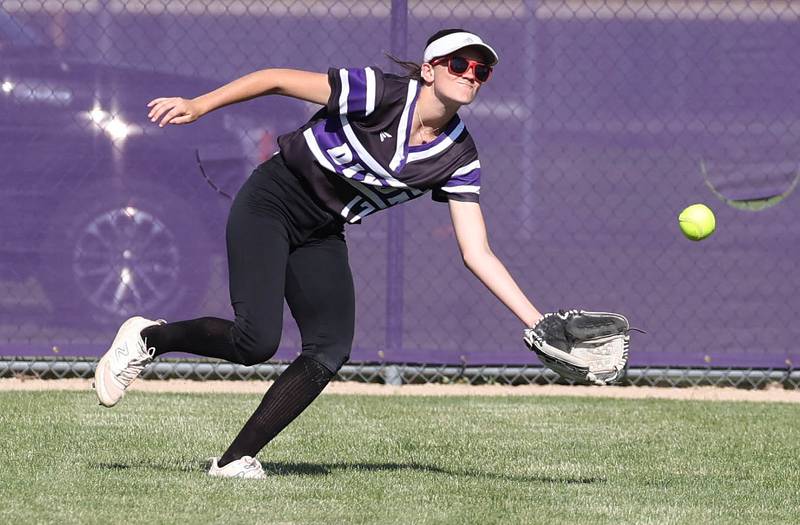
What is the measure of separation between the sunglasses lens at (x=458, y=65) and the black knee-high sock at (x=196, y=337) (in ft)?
3.99

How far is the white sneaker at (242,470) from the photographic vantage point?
5176 mm

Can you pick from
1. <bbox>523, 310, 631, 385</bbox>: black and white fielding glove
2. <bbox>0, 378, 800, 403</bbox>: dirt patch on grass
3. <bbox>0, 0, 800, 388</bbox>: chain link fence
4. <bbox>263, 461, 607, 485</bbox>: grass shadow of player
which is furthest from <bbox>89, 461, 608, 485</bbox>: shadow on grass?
<bbox>0, 0, 800, 388</bbox>: chain link fence

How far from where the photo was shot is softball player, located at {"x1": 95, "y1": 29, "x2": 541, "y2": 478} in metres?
5.08

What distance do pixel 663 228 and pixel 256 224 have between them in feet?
13.7

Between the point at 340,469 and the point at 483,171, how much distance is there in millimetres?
3470

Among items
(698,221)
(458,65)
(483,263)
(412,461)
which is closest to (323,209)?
(483,263)

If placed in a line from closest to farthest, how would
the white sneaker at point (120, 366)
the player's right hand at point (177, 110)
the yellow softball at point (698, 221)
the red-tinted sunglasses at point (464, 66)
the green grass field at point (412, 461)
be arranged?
the green grass field at point (412, 461), the player's right hand at point (177, 110), the red-tinted sunglasses at point (464, 66), the white sneaker at point (120, 366), the yellow softball at point (698, 221)

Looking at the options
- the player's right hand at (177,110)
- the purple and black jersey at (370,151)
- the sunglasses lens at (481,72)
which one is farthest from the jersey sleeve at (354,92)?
the player's right hand at (177,110)

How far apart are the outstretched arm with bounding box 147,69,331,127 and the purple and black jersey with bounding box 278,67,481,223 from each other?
2.6 inches

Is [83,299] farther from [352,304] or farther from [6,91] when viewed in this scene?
[352,304]

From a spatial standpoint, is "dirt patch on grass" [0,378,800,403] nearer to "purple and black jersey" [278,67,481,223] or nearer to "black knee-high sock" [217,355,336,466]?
"black knee-high sock" [217,355,336,466]

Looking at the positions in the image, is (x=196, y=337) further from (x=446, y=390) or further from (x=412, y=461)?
(x=446, y=390)

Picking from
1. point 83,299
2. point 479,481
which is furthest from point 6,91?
point 479,481

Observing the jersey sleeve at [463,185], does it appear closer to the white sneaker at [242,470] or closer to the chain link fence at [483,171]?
the white sneaker at [242,470]
